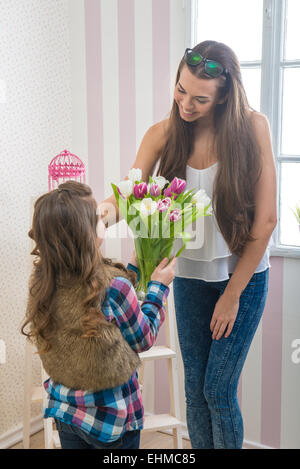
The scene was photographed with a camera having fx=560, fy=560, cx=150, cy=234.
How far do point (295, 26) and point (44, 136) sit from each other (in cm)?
122

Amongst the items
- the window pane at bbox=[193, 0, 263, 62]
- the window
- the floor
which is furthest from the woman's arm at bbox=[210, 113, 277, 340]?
the floor

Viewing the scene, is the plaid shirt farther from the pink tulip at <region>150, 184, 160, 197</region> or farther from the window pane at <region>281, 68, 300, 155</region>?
the window pane at <region>281, 68, 300, 155</region>

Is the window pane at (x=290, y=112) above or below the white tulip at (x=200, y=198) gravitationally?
above

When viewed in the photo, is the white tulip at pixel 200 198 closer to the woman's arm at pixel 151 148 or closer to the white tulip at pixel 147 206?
the white tulip at pixel 147 206

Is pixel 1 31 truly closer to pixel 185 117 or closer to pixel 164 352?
pixel 185 117

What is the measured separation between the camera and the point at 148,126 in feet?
8.50

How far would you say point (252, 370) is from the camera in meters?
2.47

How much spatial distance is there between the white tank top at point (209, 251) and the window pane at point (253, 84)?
30.2 inches

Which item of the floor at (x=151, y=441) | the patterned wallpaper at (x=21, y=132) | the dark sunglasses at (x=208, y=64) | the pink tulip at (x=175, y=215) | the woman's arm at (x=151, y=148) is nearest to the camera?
the pink tulip at (x=175, y=215)

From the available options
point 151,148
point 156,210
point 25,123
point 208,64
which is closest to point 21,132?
point 25,123

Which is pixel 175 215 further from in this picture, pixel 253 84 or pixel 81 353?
pixel 253 84

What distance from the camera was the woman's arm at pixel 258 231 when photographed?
1.69m

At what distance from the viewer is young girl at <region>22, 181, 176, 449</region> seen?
139 centimetres

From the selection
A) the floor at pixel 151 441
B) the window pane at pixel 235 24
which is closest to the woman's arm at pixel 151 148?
the window pane at pixel 235 24
